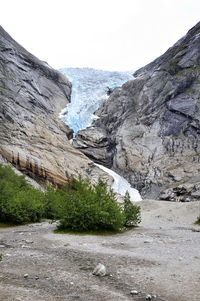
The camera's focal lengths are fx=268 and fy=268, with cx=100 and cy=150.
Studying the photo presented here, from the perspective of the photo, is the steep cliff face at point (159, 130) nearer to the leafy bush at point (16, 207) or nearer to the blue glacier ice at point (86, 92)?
the blue glacier ice at point (86, 92)

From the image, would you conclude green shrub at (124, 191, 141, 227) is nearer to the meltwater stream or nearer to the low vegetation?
the low vegetation

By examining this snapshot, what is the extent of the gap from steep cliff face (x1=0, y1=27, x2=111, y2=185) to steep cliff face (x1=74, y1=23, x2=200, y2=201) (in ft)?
33.6

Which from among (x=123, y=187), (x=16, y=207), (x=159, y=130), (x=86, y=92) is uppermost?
(x=86, y=92)

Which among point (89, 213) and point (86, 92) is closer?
point (89, 213)

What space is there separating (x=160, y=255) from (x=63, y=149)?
171 feet

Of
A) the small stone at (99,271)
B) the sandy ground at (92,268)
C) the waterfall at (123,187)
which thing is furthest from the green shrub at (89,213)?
the waterfall at (123,187)

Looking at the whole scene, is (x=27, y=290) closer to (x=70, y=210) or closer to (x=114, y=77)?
(x=70, y=210)

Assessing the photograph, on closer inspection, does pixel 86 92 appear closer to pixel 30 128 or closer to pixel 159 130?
pixel 159 130

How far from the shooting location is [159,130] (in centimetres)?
7044

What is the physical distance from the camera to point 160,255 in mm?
10422

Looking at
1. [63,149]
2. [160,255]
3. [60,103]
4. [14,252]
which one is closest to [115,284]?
[160,255]

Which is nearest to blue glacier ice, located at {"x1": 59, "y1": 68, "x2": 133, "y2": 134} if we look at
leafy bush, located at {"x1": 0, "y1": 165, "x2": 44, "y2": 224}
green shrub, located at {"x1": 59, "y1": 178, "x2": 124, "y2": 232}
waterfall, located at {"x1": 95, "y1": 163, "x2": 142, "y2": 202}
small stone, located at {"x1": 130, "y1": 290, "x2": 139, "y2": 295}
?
waterfall, located at {"x1": 95, "y1": 163, "x2": 142, "y2": 202}

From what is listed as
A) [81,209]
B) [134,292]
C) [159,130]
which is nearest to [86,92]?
[159,130]

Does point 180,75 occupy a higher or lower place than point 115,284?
higher
